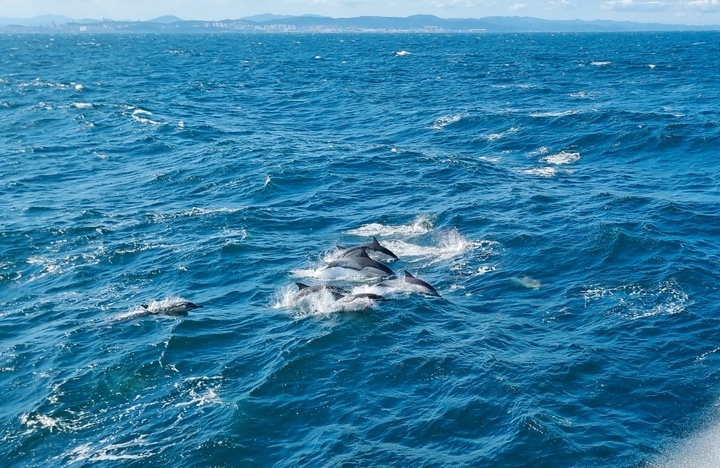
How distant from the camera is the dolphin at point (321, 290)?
34.2 metres

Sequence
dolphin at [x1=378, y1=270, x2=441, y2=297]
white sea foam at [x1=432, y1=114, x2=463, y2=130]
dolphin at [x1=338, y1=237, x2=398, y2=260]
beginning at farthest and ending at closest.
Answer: white sea foam at [x1=432, y1=114, x2=463, y2=130]
dolphin at [x1=338, y1=237, x2=398, y2=260]
dolphin at [x1=378, y1=270, x2=441, y2=297]

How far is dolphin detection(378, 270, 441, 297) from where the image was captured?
34688 mm

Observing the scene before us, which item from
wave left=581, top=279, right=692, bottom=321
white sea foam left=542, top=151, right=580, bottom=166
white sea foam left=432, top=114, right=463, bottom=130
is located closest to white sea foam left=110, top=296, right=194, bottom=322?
wave left=581, top=279, right=692, bottom=321

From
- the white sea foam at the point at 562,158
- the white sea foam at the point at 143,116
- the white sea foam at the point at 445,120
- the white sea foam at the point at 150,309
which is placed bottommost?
the white sea foam at the point at 150,309

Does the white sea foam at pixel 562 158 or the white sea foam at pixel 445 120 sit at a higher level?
the white sea foam at pixel 445 120

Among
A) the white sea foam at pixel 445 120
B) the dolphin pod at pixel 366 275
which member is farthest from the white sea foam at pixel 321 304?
the white sea foam at pixel 445 120

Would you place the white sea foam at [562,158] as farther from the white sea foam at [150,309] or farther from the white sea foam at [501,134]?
the white sea foam at [150,309]

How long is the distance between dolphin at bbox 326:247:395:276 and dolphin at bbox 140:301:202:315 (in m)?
7.73

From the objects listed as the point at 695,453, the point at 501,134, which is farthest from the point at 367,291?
the point at 501,134

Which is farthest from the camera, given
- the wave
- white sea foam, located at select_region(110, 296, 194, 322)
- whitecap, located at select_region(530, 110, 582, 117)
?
whitecap, located at select_region(530, 110, 582, 117)

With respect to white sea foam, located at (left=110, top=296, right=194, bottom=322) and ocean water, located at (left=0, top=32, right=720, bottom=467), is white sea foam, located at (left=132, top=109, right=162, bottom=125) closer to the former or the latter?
ocean water, located at (left=0, top=32, right=720, bottom=467)

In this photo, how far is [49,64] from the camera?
169 meters

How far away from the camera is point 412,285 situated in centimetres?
3509

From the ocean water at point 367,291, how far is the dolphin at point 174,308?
312mm
